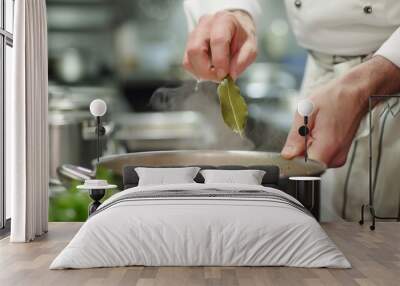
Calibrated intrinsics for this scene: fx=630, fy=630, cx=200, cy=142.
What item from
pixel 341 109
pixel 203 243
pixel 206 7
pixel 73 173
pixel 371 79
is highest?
pixel 206 7

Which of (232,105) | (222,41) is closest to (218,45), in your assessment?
(222,41)

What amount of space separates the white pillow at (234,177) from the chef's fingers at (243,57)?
1.34m

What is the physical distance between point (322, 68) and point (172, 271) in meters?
3.91

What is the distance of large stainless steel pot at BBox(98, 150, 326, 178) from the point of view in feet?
24.2

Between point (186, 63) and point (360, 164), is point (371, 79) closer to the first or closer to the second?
point (360, 164)

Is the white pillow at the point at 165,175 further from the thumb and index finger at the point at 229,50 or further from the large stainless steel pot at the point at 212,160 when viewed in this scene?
the thumb and index finger at the point at 229,50

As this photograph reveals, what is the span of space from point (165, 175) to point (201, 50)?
1709mm

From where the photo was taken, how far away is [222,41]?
742cm

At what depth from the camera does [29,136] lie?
5965 millimetres

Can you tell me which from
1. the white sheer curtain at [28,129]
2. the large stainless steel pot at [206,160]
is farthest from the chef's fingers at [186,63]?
the white sheer curtain at [28,129]

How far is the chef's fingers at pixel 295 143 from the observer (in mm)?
7395

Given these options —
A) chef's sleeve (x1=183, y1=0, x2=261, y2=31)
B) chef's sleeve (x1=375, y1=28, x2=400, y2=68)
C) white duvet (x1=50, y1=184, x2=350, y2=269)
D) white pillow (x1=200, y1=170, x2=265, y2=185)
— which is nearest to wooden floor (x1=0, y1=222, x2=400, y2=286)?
white duvet (x1=50, y1=184, x2=350, y2=269)

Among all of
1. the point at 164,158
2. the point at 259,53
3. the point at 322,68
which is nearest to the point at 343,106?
the point at 322,68

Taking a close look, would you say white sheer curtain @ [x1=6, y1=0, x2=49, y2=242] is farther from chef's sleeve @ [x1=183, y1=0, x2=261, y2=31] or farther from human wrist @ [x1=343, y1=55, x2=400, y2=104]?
human wrist @ [x1=343, y1=55, x2=400, y2=104]
